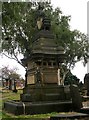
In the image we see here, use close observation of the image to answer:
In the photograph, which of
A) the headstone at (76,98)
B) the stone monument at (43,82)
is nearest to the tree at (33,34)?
the stone monument at (43,82)

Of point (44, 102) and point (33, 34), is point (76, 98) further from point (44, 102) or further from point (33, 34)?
point (33, 34)

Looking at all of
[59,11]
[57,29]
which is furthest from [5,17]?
[59,11]

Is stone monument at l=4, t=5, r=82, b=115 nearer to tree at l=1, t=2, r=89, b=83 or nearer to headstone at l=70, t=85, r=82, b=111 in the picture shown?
headstone at l=70, t=85, r=82, b=111

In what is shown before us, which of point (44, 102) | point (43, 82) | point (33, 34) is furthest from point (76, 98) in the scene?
point (33, 34)

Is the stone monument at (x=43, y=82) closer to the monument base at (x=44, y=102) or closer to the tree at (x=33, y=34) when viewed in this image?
the monument base at (x=44, y=102)

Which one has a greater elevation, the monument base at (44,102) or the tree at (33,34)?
the tree at (33,34)

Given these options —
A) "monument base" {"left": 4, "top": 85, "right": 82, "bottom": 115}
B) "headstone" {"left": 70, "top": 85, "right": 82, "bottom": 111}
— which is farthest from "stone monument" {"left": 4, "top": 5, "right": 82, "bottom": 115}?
"headstone" {"left": 70, "top": 85, "right": 82, "bottom": 111}

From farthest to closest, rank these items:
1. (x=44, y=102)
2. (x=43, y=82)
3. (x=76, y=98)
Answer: (x=43, y=82), (x=44, y=102), (x=76, y=98)

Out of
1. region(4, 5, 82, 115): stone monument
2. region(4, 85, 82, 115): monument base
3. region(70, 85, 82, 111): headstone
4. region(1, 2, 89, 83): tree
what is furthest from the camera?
region(1, 2, 89, 83): tree

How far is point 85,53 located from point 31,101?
33.4m

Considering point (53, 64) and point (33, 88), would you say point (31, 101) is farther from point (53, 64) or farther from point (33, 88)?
point (53, 64)

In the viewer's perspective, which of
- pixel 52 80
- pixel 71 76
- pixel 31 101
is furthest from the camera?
pixel 71 76

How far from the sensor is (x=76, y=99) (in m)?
10.8

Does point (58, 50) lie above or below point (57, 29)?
below
